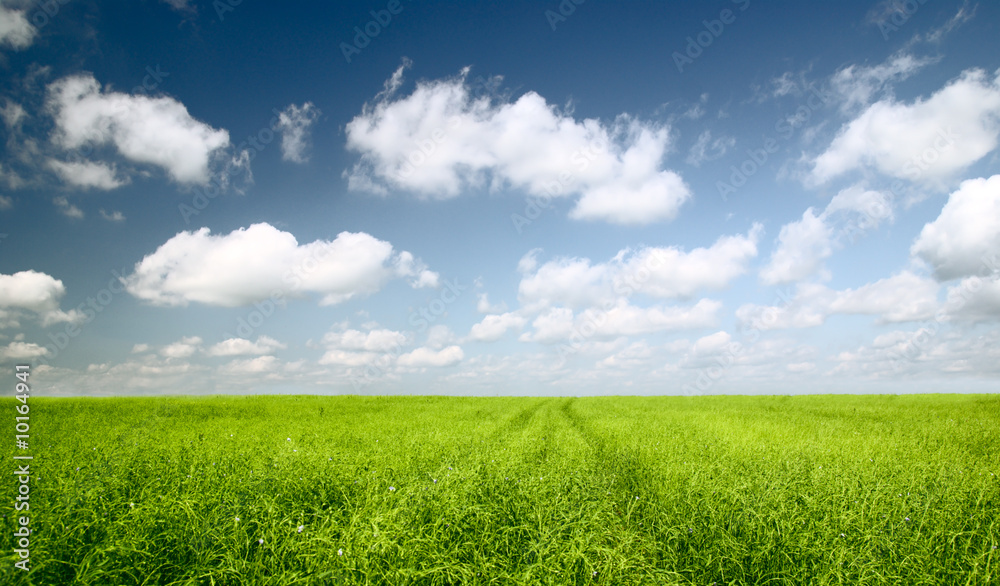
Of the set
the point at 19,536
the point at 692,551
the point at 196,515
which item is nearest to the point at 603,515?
the point at 692,551

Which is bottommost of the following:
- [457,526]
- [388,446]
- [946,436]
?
[946,436]

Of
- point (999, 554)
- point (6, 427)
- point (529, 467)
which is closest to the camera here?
point (999, 554)

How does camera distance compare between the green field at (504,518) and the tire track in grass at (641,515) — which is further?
the tire track in grass at (641,515)

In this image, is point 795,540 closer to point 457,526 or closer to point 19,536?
point 457,526

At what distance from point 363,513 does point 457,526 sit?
3.94ft

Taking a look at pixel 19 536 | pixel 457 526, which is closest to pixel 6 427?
pixel 19 536

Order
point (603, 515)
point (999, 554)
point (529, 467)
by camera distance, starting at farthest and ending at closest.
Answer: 1. point (529, 467)
2. point (603, 515)
3. point (999, 554)

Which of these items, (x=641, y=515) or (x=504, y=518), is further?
(x=641, y=515)

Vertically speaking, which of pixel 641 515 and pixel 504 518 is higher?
pixel 504 518

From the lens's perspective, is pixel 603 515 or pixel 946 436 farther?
pixel 946 436

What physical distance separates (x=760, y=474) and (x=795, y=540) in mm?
3815

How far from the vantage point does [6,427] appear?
664 inches

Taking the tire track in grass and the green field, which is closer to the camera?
the green field

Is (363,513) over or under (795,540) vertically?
over
